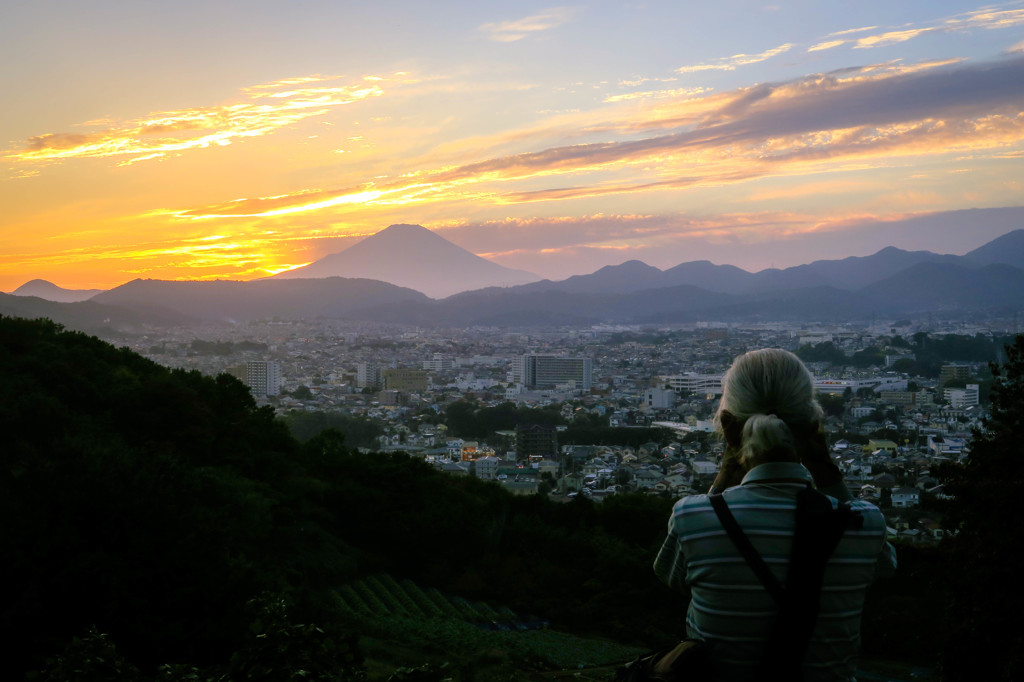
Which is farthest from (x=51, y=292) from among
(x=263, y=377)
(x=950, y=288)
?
(x=950, y=288)

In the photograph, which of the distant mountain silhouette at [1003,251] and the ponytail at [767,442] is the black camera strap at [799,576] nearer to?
the ponytail at [767,442]

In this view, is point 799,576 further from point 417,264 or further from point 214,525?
point 417,264

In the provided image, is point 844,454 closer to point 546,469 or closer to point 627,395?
point 546,469

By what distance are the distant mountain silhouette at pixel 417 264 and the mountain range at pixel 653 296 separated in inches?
113

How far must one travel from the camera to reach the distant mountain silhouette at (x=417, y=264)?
10312cm

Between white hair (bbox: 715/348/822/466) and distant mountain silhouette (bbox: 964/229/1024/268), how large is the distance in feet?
263

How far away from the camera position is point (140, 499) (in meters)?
4.78

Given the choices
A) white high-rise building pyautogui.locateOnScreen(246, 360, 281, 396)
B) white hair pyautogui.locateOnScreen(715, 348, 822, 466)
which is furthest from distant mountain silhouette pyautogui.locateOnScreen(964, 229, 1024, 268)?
white hair pyautogui.locateOnScreen(715, 348, 822, 466)

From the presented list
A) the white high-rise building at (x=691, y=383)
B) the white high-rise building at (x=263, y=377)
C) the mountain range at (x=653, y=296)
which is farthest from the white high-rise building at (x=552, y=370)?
the mountain range at (x=653, y=296)

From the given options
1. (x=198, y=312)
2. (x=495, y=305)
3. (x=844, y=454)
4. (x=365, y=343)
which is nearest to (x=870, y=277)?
(x=495, y=305)

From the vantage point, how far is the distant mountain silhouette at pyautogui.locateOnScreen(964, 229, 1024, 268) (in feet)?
239

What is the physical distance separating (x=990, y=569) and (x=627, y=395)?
29310 mm

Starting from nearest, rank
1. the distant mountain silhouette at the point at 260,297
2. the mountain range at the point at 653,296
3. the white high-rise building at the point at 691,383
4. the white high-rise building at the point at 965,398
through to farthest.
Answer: the white high-rise building at the point at 965,398 → the white high-rise building at the point at 691,383 → the distant mountain silhouette at the point at 260,297 → the mountain range at the point at 653,296

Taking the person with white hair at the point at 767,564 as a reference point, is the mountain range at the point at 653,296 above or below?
above
